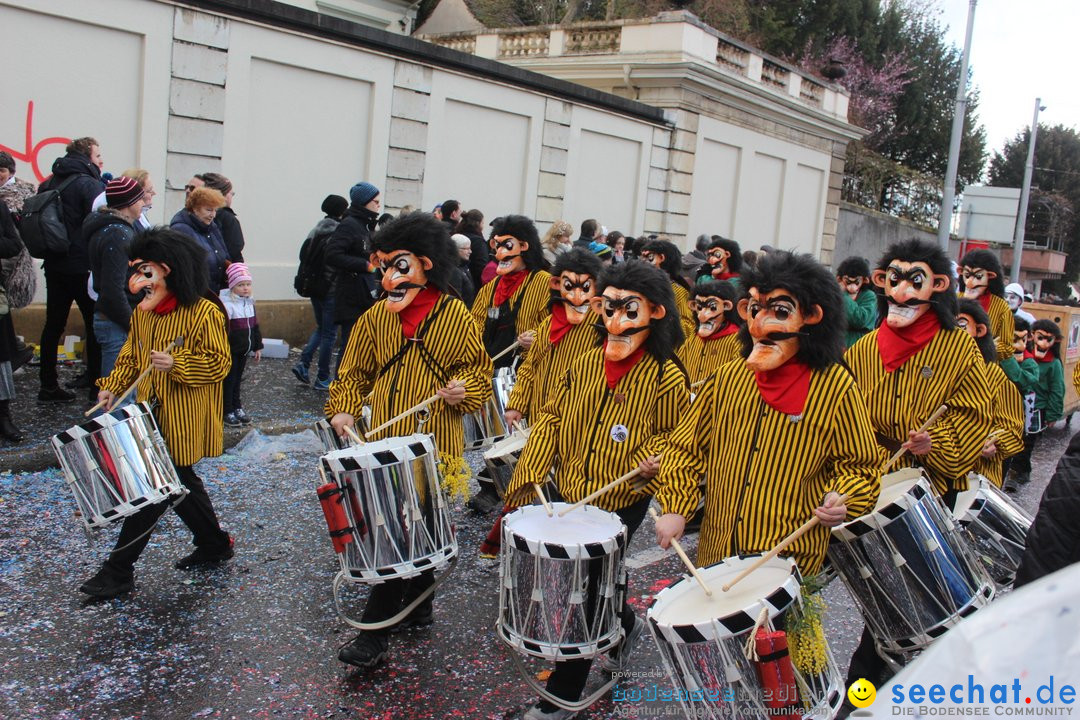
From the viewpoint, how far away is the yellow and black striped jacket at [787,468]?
3.74m

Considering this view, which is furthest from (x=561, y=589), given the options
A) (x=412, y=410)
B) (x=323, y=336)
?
(x=323, y=336)

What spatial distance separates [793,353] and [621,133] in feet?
45.9

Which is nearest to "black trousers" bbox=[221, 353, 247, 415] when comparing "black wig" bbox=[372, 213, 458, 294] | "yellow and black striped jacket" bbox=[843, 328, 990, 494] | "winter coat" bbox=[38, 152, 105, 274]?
"winter coat" bbox=[38, 152, 105, 274]

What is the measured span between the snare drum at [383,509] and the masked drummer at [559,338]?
1162 mm

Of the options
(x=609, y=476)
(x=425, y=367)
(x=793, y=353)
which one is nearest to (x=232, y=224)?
(x=425, y=367)

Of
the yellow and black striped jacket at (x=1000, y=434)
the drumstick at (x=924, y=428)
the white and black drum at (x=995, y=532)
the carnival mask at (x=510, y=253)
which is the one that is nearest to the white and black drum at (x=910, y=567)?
the drumstick at (x=924, y=428)

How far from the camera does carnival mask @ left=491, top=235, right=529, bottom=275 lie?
7402 millimetres

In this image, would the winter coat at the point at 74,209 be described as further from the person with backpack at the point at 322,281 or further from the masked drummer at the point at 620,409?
the masked drummer at the point at 620,409

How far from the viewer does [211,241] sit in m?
8.19

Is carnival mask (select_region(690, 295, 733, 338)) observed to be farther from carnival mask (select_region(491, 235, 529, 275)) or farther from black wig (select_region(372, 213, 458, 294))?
black wig (select_region(372, 213, 458, 294))

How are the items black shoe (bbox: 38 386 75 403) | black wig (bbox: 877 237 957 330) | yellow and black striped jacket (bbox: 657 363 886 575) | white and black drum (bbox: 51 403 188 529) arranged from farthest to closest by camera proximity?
black shoe (bbox: 38 386 75 403) → black wig (bbox: 877 237 957 330) → white and black drum (bbox: 51 403 188 529) → yellow and black striped jacket (bbox: 657 363 886 575)

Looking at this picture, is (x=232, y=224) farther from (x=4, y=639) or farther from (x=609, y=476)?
(x=609, y=476)

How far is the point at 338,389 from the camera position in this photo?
5105 millimetres

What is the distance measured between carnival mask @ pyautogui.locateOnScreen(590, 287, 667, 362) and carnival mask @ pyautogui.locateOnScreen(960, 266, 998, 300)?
183 inches
